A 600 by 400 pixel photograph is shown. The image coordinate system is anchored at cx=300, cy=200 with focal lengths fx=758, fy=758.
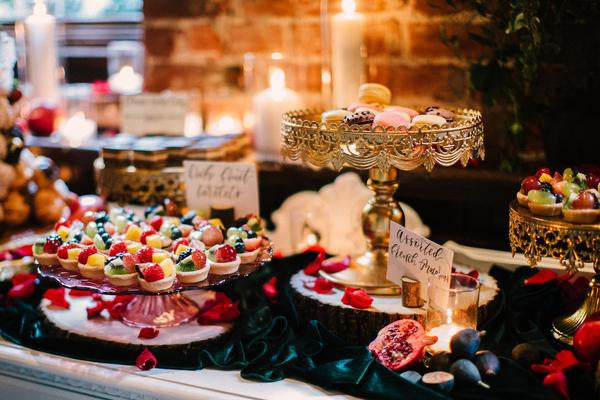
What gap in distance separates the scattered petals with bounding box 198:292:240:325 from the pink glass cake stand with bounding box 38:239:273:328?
31 mm

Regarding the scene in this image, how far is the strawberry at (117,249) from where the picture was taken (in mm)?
1423

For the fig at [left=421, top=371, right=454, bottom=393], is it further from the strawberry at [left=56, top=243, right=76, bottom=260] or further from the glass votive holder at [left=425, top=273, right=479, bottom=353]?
the strawberry at [left=56, top=243, right=76, bottom=260]

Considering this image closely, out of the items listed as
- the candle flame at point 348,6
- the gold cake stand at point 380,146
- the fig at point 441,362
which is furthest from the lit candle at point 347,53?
the fig at point 441,362

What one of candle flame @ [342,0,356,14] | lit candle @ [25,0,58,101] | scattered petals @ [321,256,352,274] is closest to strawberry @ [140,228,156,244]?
scattered petals @ [321,256,352,274]

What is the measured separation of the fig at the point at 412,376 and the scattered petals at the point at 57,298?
2.50ft

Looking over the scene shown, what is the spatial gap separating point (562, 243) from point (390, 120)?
1.17 ft

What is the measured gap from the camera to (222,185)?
5.49ft

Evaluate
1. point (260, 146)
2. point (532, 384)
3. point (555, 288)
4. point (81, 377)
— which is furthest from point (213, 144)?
point (532, 384)

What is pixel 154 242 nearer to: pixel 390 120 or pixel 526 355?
pixel 390 120

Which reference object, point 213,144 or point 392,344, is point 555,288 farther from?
point 213,144

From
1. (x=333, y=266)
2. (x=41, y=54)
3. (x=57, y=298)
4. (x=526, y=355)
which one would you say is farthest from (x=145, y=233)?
(x=41, y=54)

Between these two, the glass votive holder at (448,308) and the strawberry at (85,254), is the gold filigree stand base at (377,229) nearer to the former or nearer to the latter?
the glass votive holder at (448,308)

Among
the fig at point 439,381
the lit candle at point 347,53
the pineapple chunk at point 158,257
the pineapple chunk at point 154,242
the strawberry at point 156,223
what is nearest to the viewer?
the fig at point 439,381

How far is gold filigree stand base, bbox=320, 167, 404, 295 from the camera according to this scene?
1.49 m
